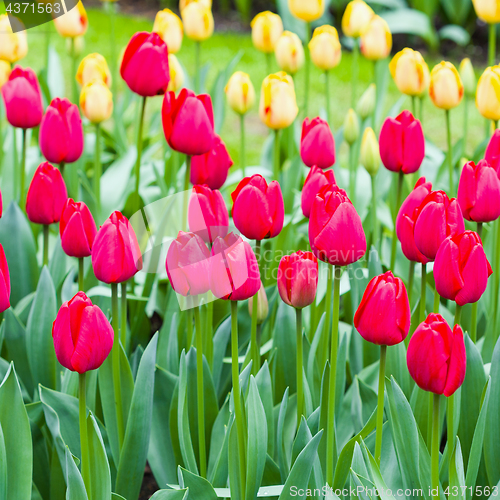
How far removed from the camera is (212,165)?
Result: 1654 mm

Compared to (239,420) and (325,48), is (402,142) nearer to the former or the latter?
(239,420)

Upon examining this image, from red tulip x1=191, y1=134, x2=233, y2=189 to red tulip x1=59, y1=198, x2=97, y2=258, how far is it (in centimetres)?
41

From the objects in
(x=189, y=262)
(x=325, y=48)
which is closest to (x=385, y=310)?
(x=189, y=262)

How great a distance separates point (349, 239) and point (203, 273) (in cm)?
25

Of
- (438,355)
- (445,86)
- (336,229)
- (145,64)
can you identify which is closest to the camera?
(438,355)

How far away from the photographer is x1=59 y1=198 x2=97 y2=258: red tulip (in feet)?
4.24

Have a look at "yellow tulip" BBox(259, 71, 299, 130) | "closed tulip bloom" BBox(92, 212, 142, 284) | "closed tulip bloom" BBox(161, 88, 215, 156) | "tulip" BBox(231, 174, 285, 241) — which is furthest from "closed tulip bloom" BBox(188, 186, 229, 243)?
"yellow tulip" BBox(259, 71, 299, 130)

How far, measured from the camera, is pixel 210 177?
166 centimetres

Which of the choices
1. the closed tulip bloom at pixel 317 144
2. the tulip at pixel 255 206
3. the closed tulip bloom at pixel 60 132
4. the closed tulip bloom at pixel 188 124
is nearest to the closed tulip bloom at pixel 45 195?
the closed tulip bloom at pixel 60 132

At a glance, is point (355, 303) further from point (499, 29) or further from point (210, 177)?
point (499, 29)

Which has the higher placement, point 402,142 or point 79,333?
point 402,142

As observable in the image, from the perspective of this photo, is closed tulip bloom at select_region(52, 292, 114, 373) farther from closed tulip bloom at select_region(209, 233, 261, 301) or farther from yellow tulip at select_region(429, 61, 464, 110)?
yellow tulip at select_region(429, 61, 464, 110)

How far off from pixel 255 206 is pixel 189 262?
0.19 m

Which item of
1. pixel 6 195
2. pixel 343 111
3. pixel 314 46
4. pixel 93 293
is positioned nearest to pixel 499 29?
pixel 343 111
